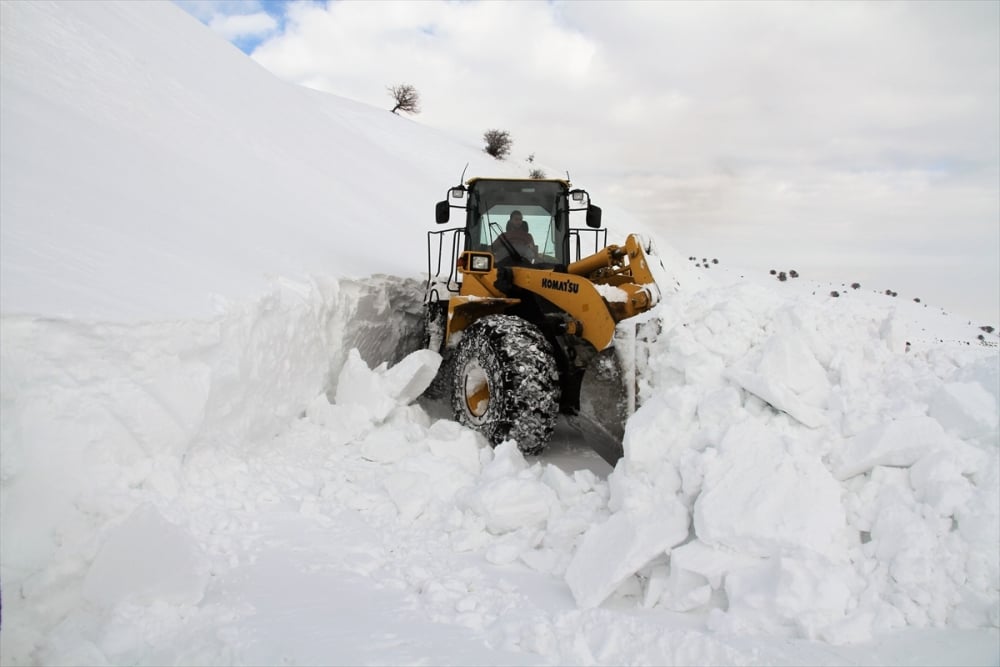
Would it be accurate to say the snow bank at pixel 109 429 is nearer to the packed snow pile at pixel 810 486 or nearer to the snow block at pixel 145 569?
the snow block at pixel 145 569

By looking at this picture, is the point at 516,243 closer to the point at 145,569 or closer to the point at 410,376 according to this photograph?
the point at 410,376

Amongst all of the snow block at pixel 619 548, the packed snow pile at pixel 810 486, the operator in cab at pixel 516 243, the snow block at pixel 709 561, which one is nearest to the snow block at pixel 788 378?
the packed snow pile at pixel 810 486

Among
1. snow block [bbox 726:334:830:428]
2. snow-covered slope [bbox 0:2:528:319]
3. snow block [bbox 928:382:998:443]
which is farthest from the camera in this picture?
snow-covered slope [bbox 0:2:528:319]

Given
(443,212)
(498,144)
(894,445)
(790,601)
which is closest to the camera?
(790,601)

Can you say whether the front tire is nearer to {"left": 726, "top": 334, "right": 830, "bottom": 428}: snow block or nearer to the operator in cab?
the operator in cab

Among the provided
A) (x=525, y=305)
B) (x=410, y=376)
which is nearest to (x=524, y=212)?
(x=525, y=305)

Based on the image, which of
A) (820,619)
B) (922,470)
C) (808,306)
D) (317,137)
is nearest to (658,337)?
(808,306)

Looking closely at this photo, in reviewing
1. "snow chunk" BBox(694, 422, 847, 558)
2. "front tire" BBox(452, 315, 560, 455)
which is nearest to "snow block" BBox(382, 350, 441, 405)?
"front tire" BBox(452, 315, 560, 455)

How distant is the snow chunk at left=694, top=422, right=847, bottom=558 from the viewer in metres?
3.07

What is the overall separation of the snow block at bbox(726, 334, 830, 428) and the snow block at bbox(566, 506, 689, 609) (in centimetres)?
91

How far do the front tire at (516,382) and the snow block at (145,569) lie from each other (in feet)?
8.14

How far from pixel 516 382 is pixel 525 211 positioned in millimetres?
2672

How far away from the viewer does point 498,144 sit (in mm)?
30109

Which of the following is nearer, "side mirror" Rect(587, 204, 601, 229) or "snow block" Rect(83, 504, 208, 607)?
"snow block" Rect(83, 504, 208, 607)
